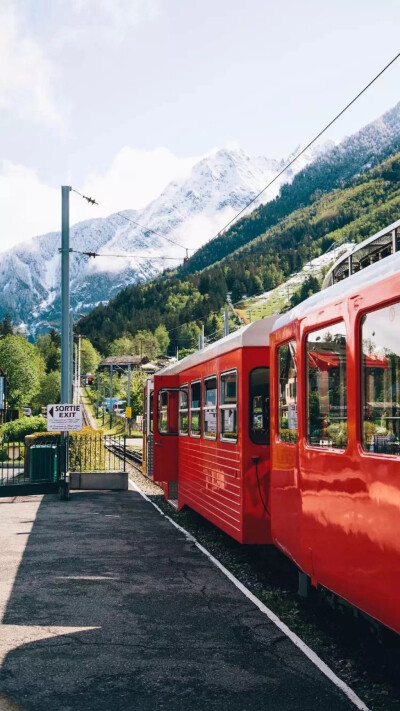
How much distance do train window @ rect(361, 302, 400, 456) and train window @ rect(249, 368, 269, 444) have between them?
384 centimetres

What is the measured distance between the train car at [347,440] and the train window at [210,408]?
10.4ft

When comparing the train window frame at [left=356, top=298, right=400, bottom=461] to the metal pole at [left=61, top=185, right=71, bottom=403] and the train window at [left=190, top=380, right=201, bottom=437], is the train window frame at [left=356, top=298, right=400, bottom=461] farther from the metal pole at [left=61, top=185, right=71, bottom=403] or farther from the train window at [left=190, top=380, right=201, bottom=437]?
the metal pole at [left=61, top=185, right=71, bottom=403]

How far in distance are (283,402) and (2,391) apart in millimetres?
77230

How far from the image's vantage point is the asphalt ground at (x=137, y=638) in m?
5.54

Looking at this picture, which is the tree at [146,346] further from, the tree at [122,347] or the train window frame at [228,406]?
the train window frame at [228,406]

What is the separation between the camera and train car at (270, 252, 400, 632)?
5.25 meters

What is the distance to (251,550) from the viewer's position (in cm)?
1153

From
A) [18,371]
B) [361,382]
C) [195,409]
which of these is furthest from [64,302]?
[18,371]

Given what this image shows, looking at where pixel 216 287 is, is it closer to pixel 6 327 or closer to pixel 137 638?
pixel 6 327

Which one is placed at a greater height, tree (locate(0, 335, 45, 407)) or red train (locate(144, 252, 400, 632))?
tree (locate(0, 335, 45, 407))

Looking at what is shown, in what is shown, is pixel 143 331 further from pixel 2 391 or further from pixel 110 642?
pixel 110 642

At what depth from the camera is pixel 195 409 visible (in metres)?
13.3

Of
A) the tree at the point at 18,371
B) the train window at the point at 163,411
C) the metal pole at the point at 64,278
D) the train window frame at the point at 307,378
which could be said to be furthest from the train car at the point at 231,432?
the tree at the point at 18,371

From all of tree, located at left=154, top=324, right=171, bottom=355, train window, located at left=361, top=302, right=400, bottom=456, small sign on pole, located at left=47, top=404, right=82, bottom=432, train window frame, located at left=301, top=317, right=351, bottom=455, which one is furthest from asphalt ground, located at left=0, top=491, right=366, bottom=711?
tree, located at left=154, top=324, right=171, bottom=355
